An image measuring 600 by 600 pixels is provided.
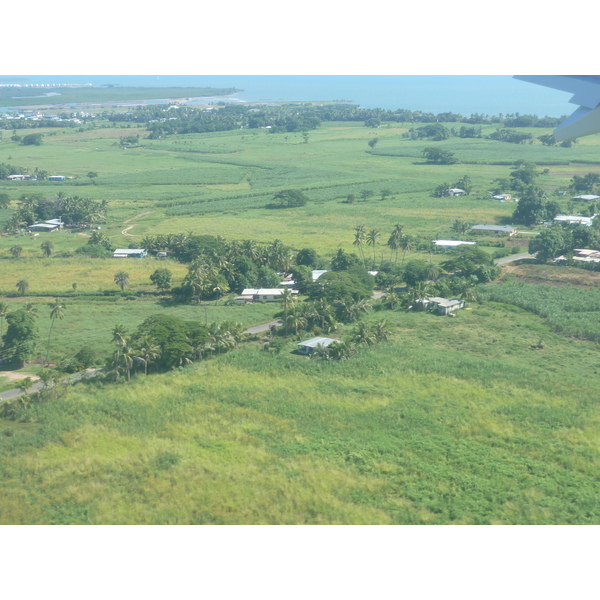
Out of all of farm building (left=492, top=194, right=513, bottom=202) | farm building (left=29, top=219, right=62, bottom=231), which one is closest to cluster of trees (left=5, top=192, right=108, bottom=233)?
farm building (left=29, top=219, right=62, bottom=231)

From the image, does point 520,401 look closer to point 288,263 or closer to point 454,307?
point 454,307

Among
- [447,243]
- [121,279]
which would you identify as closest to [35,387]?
[121,279]

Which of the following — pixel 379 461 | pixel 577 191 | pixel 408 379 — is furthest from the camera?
pixel 577 191

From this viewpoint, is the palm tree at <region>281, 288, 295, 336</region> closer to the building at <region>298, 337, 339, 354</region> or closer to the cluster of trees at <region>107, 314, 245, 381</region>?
the building at <region>298, 337, 339, 354</region>

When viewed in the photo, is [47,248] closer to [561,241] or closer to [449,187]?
[561,241]

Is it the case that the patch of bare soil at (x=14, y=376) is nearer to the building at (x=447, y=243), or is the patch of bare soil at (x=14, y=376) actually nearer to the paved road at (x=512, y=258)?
the paved road at (x=512, y=258)

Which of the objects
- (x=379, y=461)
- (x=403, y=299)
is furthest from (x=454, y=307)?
(x=379, y=461)
